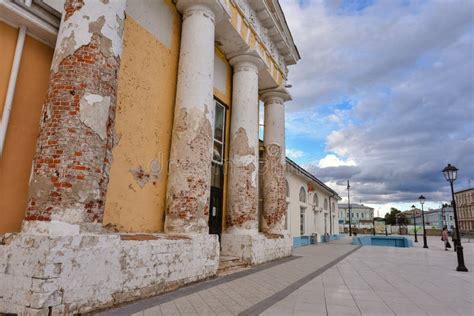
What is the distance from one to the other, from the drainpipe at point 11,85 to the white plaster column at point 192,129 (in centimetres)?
353

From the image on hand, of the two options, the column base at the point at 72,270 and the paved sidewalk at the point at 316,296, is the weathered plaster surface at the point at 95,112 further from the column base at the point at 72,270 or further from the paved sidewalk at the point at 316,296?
the paved sidewalk at the point at 316,296

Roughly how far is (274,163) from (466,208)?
87.0 meters

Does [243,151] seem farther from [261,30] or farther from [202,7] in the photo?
[261,30]

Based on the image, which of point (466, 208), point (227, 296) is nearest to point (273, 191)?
point (227, 296)

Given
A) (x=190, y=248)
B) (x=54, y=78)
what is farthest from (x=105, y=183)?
(x=190, y=248)

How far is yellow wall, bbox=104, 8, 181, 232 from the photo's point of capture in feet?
20.9

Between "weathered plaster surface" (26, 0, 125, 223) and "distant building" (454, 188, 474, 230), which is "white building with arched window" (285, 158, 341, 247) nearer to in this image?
"weathered plaster surface" (26, 0, 125, 223)

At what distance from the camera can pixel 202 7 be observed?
837 cm

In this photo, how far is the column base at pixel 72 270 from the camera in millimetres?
3820

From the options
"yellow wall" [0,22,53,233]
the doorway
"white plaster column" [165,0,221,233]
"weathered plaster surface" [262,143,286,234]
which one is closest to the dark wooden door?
the doorway

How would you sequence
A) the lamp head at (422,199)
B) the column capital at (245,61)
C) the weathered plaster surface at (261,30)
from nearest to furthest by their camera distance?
1. the weathered plaster surface at (261,30)
2. the column capital at (245,61)
3. the lamp head at (422,199)

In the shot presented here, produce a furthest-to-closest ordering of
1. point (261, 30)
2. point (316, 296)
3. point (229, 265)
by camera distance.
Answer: point (261, 30), point (229, 265), point (316, 296)

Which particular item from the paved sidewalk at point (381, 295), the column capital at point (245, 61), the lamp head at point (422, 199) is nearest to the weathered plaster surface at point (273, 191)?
the column capital at point (245, 61)

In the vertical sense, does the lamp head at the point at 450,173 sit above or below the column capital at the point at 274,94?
below
